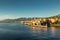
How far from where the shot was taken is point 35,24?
43906 millimetres

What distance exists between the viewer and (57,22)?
44312mm

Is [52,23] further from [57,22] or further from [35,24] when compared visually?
[35,24]

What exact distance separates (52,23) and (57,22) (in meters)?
1.87

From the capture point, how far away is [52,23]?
43.9 metres

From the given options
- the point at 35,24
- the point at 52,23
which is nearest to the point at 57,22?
the point at 52,23

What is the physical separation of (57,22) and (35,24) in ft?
24.9

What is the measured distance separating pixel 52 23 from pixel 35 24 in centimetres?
577
